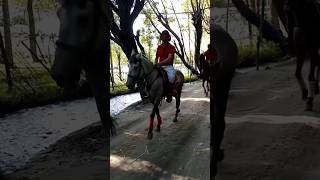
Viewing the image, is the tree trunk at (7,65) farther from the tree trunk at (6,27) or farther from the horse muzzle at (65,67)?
the horse muzzle at (65,67)

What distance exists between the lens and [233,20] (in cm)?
201

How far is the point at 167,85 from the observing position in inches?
89.3

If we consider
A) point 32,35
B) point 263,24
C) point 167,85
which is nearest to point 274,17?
point 263,24

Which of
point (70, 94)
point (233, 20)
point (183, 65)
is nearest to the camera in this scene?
point (233, 20)

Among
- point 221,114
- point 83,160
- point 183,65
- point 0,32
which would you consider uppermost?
point 0,32

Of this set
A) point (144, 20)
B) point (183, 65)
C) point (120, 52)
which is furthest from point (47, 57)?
point (183, 65)

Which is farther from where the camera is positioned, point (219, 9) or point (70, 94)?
point (70, 94)

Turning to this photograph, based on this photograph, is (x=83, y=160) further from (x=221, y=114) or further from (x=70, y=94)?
(x=221, y=114)

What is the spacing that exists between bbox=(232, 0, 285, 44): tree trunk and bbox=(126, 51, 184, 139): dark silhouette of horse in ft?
1.34

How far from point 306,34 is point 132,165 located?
100 cm

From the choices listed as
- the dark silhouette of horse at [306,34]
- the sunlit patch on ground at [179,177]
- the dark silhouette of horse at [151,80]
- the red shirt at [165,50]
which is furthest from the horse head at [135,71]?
the dark silhouette of horse at [306,34]

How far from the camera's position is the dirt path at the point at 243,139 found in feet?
6.33

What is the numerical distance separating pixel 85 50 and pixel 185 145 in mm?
665

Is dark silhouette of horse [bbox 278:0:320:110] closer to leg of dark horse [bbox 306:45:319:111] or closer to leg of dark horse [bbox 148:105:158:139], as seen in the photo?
leg of dark horse [bbox 306:45:319:111]
